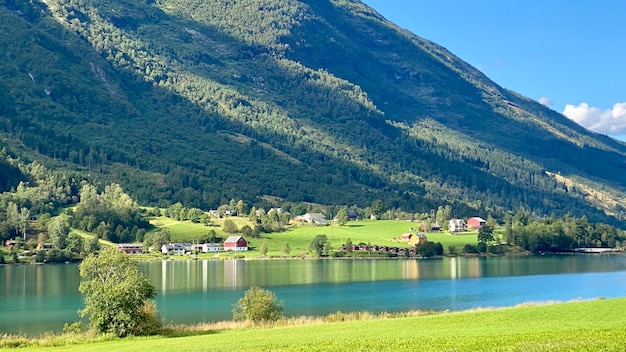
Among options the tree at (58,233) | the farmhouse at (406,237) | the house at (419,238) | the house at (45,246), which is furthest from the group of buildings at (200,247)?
the house at (419,238)

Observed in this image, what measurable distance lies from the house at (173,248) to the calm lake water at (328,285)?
13.9 metres

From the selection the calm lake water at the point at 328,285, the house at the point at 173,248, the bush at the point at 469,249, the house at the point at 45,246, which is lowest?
the calm lake water at the point at 328,285

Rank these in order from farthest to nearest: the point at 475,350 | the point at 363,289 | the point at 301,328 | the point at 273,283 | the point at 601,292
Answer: the point at 273,283
the point at 363,289
the point at 601,292
the point at 301,328
the point at 475,350

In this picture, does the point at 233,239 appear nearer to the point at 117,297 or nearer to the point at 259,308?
the point at 259,308

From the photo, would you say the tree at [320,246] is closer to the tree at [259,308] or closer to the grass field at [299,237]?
the grass field at [299,237]

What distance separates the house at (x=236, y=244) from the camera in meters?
175

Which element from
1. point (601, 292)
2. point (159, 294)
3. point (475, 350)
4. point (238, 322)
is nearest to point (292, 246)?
point (159, 294)

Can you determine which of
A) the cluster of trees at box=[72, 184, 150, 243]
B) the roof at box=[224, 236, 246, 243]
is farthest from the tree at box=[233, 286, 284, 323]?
the cluster of trees at box=[72, 184, 150, 243]

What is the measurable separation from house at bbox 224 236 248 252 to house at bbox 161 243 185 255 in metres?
10.8

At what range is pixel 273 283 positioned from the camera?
111 metres

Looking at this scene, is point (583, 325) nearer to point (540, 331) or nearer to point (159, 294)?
point (540, 331)

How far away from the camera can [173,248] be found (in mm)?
175500

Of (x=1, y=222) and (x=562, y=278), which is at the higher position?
(x=1, y=222)

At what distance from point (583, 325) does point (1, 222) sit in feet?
510
